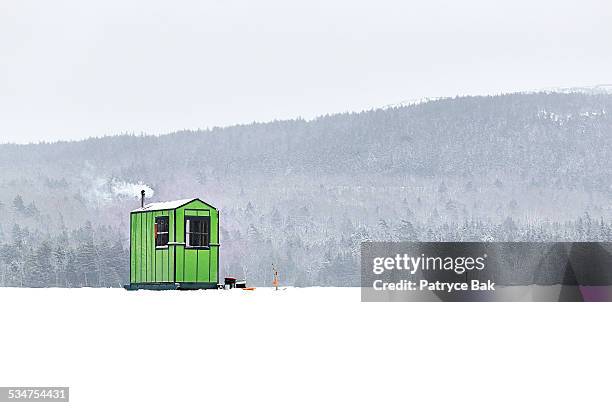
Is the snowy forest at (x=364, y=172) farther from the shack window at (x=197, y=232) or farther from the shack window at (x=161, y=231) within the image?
the shack window at (x=161, y=231)

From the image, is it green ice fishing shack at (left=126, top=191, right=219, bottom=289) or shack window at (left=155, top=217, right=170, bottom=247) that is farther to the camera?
shack window at (left=155, top=217, right=170, bottom=247)

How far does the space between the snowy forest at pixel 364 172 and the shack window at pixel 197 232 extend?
4279 inches

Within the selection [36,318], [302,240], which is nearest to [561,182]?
[302,240]

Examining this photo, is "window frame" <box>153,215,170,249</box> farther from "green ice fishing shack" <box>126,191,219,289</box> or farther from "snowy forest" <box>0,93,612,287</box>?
"snowy forest" <box>0,93,612,287</box>

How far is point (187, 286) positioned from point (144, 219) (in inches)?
134

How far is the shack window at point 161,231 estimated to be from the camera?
4059cm

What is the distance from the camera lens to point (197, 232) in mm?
40938

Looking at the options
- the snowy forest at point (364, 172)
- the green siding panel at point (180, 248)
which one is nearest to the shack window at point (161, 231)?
the green siding panel at point (180, 248)

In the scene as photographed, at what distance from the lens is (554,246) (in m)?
36.9

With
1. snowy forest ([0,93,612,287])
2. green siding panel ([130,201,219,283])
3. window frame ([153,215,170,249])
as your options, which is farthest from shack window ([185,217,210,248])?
snowy forest ([0,93,612,287])

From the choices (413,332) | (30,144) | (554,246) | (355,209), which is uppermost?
(30,144)

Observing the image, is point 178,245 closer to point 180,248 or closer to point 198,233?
point 180,248

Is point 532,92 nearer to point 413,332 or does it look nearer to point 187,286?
point 187,286

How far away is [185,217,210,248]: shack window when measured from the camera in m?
40.6
